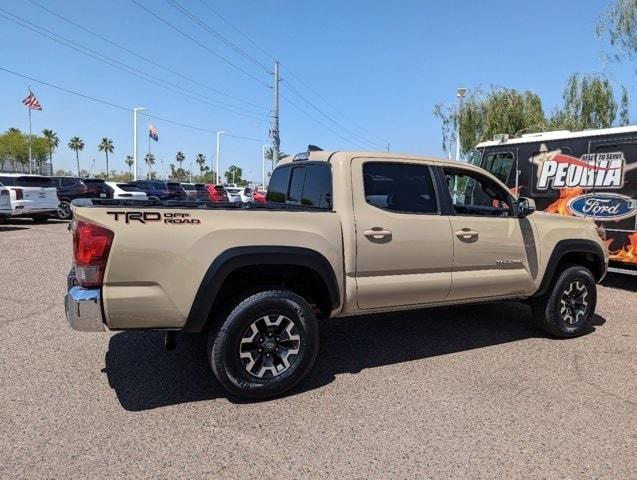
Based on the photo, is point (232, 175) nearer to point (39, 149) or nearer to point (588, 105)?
point (39, 149)

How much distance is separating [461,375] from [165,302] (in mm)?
2610

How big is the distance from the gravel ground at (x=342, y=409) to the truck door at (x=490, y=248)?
0.70 meters

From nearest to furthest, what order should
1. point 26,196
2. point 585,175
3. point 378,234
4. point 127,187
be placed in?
1. point 378,234
2. point 585,175
3. point 26,196
4. point 127,187

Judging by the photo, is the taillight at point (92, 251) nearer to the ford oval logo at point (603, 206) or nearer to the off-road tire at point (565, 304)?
the off-road tire at point (565, 304)

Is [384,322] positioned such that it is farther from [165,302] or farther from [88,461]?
[88,461]

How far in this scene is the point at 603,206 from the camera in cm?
816

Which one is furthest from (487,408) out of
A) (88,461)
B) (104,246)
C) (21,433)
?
(21,433)

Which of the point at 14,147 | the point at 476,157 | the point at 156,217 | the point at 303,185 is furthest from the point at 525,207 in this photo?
the point at 14,147

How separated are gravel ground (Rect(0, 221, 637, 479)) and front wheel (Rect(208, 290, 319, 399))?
18 centimetres

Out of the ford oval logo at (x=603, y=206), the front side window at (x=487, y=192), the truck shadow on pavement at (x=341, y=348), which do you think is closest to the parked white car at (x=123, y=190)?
the truck shadow on pavement at (x=341, y=348)

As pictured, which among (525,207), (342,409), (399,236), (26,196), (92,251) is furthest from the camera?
(26,196)

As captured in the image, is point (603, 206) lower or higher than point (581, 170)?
lower

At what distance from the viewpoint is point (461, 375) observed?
4277 millimetres

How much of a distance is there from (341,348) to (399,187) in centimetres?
174
